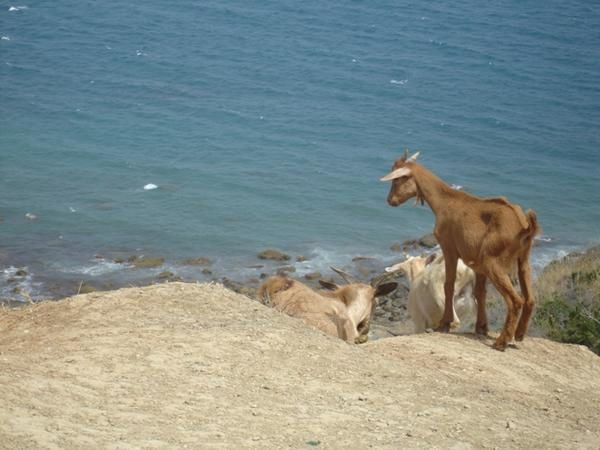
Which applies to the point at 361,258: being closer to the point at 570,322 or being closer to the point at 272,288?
the point at 570,322

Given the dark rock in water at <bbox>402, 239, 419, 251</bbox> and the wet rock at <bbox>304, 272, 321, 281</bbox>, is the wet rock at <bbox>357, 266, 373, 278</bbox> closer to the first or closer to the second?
the wet rock at <bbox>304, 272, 321, 281</bbox>

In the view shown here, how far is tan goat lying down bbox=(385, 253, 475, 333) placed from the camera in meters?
13.0

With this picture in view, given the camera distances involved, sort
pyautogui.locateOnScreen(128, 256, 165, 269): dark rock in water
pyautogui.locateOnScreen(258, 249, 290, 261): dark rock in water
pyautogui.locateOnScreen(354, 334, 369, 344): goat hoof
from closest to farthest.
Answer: pyautogui.locateOnScreen(354, 334, 369, 344): goat hoof → pyautogui.locateOnScreen(128, 256, 165, 269): dark rock in water → pyautogui.locateOnScreen(258, 249, 290, 261): dark rock in water

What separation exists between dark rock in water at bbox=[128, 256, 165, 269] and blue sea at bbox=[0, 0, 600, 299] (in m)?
0.46

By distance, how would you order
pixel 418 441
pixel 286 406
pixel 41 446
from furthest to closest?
pixel 286 406, pixel 418 441, pixel 41 446

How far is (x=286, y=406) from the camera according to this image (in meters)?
8.56

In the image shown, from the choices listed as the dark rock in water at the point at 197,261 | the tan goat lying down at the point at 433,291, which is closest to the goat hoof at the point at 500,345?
the tan goat lying down at the point at 433,291

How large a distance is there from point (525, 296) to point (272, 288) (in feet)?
9.09

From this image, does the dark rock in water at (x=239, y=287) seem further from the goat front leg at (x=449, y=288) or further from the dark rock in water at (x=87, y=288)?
the goat front leg at (x=449, y=288)

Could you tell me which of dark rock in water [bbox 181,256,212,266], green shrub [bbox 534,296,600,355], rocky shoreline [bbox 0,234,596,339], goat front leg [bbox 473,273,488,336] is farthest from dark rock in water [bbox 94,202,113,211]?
goat front leg [bbox 473,273,488,336]

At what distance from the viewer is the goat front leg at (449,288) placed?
11.6m

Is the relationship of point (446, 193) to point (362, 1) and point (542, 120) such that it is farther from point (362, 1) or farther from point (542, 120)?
point (362, 1)

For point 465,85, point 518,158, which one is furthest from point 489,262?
point 465,85

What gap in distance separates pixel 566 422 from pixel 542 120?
3656 cm
